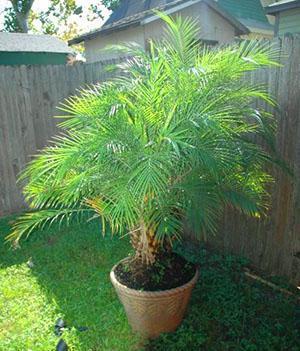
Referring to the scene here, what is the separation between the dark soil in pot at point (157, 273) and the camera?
2246mm

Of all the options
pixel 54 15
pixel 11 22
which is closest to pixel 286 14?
pixel 11 22

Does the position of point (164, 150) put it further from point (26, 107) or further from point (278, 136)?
point (26, 107)

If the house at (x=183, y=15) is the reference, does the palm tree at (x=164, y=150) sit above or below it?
below

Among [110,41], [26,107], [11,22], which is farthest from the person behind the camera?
[11,22]

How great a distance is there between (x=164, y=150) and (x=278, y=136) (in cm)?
118

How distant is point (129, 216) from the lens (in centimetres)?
189

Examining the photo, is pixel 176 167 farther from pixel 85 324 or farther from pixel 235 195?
pixel 85 324

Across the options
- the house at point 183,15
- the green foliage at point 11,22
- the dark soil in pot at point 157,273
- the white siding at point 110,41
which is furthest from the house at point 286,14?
the green foliage at point 11,22

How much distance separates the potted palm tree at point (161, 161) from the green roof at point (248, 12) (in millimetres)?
11577

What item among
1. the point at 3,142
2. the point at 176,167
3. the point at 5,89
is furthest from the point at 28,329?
the point at 5,89

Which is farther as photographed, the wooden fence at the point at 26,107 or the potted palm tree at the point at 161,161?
the wooden fence at the point at 26,107

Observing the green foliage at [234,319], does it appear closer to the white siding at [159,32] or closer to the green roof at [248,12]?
the white siding at [159,32]

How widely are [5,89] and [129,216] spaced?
307cm

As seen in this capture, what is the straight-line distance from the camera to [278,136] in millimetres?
2629
